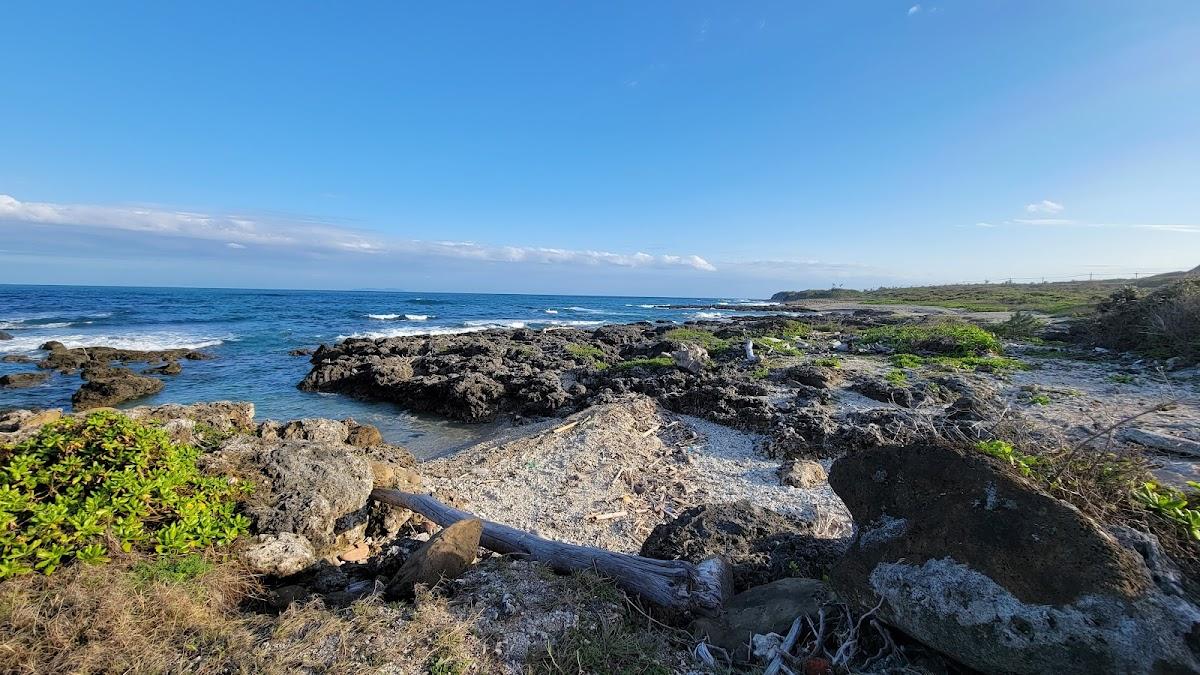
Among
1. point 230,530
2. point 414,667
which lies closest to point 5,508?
point 230,530

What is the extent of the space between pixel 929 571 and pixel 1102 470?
1346 mm

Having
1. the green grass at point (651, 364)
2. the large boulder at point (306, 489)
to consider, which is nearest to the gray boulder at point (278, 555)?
the large boulder at point (306, 489)

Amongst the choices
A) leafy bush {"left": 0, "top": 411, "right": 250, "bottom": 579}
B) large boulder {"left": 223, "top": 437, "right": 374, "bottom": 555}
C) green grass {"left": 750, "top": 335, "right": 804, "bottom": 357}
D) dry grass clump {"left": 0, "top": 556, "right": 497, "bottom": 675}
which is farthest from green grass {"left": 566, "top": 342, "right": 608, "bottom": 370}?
dry grass clump {"left": 0, "top": 556, "right": 497, "bottom": 675}

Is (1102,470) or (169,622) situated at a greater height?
(1102,470)

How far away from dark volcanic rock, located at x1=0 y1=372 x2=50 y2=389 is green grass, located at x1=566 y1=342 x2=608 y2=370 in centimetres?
1745

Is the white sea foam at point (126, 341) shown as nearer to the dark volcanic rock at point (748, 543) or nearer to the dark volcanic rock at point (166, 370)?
the dark volcanic rock at point (166, 370)

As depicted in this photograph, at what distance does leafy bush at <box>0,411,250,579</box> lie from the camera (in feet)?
10.7

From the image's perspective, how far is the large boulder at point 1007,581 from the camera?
7.17 feet

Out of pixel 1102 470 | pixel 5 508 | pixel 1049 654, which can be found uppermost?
pixel 1102 470

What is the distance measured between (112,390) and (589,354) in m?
14.2

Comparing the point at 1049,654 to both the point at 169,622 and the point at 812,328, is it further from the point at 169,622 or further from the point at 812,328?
the point at 812,328

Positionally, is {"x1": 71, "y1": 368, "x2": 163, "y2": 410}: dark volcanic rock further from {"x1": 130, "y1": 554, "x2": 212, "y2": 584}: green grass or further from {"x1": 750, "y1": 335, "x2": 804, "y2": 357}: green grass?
{"x1": 750, "y1": 335, "x2": 804, "y2": 357}: green grass

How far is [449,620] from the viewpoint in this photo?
329cm

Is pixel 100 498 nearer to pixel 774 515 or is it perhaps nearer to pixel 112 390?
pixel 774 515
